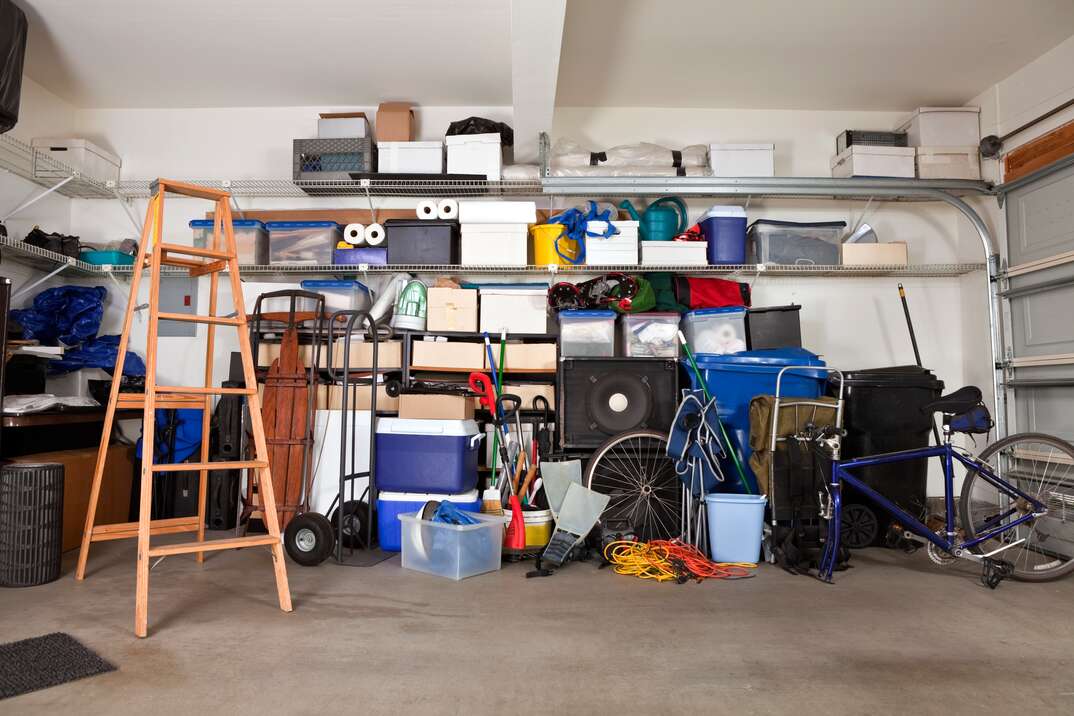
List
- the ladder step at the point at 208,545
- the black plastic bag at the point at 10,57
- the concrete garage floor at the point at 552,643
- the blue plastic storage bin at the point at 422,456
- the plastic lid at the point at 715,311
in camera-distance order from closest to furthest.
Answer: the concrete garage floor at the point at 552,643
the ladder step at the point at 208,545
the black plastic bag at the point at 10,57
the blue plastic storage bin at the point at 422,456
the plastic lid at the point at 715,311

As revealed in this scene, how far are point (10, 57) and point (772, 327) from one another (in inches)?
182

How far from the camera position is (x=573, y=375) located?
4.23 meters

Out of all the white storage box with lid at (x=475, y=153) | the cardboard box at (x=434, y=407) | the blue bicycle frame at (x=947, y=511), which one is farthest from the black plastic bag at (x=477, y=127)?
the blue bicycle frame at (x=947, y=511)

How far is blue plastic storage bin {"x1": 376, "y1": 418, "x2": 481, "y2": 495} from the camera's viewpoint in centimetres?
376

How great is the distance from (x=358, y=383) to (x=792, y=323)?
9.33ft

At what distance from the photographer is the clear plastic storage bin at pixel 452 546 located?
3.28 metres

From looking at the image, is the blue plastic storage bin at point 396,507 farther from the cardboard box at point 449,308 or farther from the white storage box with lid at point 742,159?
the white storage box with lid at point 742,159

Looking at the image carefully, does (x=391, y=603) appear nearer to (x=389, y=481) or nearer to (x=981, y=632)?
(x=389, y=481)

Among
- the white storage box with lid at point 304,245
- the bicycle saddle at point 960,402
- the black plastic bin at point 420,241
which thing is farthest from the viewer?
the white storage box with lid at point 304,245

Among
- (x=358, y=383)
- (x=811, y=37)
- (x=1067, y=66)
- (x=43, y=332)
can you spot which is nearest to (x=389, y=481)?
(x=358, y=383)

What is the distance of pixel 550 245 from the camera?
15.2ft

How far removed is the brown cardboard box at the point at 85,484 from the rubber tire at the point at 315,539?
3.87ft

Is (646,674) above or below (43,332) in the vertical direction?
below

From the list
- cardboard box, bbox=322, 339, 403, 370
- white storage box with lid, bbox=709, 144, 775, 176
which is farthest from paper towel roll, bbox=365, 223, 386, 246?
white storage box with lid, bbox=709, 144, 775, 176
